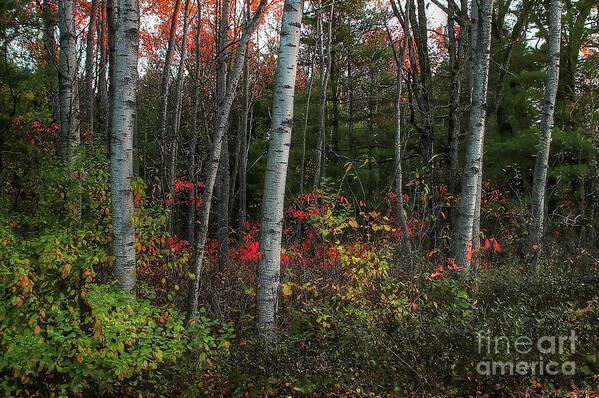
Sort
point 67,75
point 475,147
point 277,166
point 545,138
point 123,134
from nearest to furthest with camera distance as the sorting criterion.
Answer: point 123,134
point 277,166
point 475,147
point 67,75
point 545,138

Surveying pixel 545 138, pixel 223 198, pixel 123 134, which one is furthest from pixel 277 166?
pixel 545 138

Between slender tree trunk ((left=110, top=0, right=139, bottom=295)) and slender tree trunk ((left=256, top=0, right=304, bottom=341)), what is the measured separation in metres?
1.39

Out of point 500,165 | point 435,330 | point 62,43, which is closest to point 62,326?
point 435,330

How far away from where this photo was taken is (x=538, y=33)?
30.6 ft

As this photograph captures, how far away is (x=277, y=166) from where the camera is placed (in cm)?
450

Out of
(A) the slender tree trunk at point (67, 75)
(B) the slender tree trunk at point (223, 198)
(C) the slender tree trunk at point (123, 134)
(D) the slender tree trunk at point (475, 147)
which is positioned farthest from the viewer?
(B) the slender tree trunk at point (223, 198)

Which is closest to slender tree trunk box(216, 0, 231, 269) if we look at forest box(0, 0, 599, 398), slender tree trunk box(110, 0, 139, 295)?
forest box(0, 0, 599, 398)

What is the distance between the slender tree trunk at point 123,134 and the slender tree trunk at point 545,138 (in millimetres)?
5700

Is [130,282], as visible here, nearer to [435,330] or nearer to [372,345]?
[372,345]

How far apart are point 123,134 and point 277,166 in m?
1.57

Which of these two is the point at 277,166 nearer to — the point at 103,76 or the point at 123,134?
the point at 123,134

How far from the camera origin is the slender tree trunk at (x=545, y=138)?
636cm

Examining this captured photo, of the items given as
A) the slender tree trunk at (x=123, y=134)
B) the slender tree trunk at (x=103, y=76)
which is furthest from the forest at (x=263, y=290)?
the slender tree trunk at (x=103, y=76)

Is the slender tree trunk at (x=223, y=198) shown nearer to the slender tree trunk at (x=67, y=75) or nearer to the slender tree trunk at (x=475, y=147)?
the slender tree trunk at (x=67, y=75)
